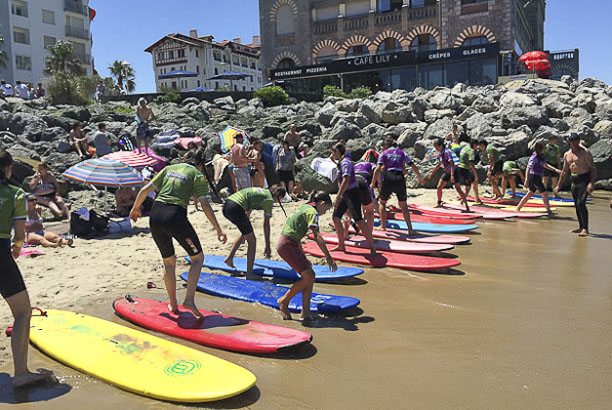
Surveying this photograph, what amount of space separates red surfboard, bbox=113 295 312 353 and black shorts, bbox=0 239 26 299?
4.74 ft

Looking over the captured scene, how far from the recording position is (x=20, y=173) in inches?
455

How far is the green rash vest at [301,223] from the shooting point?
4848mm

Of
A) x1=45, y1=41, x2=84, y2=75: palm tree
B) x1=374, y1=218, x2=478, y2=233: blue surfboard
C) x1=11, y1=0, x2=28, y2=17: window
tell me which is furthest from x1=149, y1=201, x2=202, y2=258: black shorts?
x1=11, y1=0, x2=28, y2=17: window

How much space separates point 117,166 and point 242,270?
3.84 meters

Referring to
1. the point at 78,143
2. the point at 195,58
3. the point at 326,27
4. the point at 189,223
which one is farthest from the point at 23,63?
the point at 189,223

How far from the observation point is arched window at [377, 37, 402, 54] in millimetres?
37000

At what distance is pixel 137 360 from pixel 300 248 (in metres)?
1.83

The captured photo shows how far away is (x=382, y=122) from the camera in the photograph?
19.9 metres

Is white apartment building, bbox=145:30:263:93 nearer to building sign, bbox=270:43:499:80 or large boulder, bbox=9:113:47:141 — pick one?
building sign, bbox=270:43:499:80

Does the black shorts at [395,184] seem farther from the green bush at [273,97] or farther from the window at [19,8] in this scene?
the window at [19,8]

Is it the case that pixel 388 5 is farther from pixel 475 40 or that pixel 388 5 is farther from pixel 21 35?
pixel 21 35

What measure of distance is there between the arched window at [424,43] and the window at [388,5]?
299 cm

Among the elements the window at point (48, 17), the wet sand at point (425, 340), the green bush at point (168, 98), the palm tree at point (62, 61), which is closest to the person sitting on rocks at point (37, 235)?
the wet sand at point (425, 340)

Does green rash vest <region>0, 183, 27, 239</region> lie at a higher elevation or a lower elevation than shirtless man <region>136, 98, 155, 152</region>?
lower
